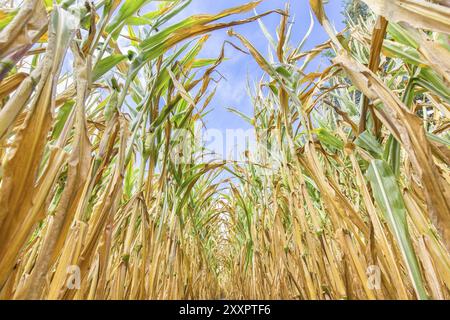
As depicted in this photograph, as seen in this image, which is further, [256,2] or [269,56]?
[269,56]

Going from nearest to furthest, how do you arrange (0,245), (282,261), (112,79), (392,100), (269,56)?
(0,245) → (392,100) → (112,79) → (282,261) → (269,56)

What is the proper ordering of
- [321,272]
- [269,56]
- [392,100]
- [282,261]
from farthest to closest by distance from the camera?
[269,56] → [282,261] → [321,272] → [392,100]

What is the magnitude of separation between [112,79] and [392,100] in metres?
0.32

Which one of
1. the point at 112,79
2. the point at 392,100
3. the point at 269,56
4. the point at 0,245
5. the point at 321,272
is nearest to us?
the point at 0,245

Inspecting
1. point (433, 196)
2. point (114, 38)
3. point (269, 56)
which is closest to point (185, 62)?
point (114, 38)

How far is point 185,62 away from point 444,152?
495 mm

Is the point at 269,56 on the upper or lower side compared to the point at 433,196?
upper

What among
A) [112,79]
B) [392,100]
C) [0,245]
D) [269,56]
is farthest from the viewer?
[269,56]

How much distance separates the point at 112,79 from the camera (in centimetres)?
37
